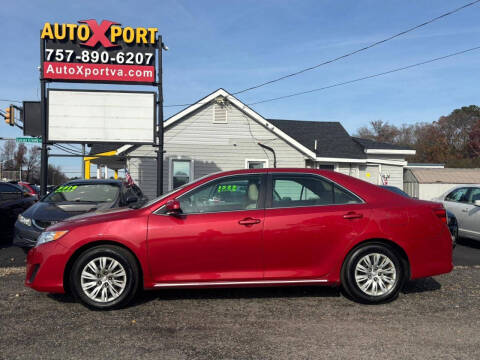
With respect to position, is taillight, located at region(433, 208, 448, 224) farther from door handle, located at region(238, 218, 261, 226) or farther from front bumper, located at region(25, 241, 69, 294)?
front bumper, located at region(25, 241, 69, 294)

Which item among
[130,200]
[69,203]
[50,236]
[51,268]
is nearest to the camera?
[51,268]

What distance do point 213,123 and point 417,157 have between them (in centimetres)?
4255

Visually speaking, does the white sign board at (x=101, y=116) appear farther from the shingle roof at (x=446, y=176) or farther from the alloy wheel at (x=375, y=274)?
the shingle roof at (x=446, y=176)

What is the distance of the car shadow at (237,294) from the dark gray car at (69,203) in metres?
1.85

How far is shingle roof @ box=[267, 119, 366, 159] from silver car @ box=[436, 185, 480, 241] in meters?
8.94

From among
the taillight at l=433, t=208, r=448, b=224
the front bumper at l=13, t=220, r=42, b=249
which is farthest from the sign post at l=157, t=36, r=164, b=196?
the taillight at l=433, t=208, r=448, b=224

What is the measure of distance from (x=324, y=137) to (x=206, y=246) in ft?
56.1

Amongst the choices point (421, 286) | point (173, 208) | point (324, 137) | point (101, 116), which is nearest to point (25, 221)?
point (173, 208)

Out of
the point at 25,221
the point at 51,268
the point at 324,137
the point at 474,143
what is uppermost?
the point at 474,143

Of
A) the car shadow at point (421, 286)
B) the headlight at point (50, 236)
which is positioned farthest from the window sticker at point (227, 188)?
the car shadow at point (421, 286)

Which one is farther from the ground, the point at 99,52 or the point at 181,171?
the point at 99,52

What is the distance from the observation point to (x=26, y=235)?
701 centimetres

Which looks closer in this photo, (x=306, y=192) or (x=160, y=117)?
(x=306, y=192)

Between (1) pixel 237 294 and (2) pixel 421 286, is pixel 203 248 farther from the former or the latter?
(2) pixel 421 286
